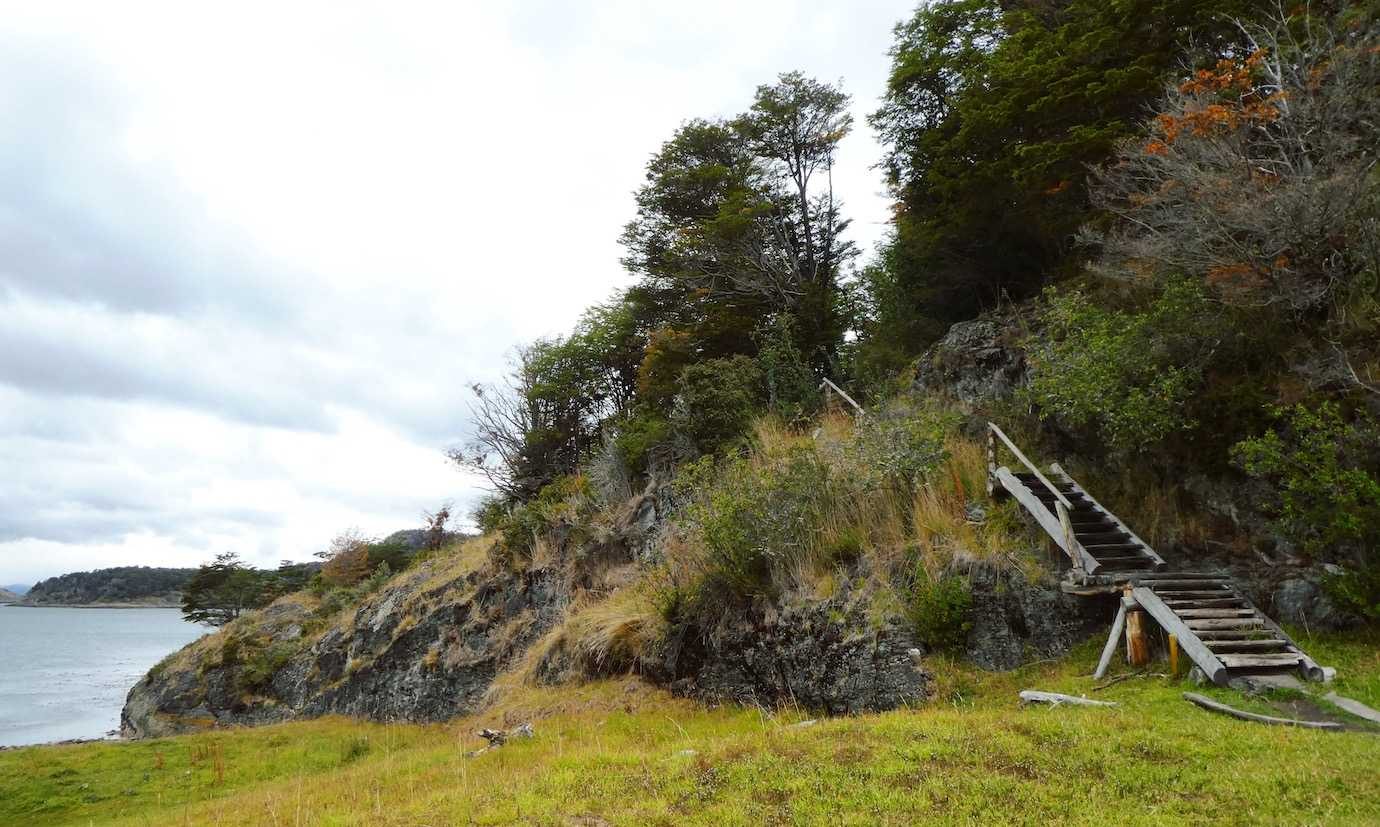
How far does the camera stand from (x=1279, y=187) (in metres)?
8.07

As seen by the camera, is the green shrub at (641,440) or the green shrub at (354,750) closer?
the green shrub at (354,750)

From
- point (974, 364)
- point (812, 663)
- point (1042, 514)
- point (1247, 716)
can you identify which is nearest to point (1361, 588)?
point (1247, 716)

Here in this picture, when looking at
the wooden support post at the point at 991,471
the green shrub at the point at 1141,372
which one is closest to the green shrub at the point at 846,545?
the wooden support post at the point at 991,471

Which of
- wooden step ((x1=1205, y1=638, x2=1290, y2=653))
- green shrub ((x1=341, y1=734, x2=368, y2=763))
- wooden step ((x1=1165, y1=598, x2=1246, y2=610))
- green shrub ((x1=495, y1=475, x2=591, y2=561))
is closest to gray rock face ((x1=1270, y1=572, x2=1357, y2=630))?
wooden step ((x1=1165, y1=598, x2=1246, y2=610))

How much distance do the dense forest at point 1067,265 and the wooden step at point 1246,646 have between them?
832 mm

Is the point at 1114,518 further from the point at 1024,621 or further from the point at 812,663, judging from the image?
the point at 812,663

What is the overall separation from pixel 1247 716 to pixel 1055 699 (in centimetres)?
144

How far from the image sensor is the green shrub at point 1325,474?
6465 millimetres

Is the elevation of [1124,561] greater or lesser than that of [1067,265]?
lesser

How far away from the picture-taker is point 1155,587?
294 inches

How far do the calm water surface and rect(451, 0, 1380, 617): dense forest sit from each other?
55.4 feet

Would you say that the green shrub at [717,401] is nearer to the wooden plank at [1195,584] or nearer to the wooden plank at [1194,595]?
the wooden plank at [1195,584]

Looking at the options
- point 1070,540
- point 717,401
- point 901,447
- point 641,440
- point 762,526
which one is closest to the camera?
point 1070,540

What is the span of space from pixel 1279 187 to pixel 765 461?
7938mm
